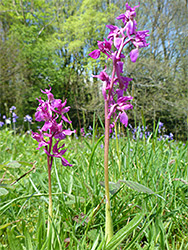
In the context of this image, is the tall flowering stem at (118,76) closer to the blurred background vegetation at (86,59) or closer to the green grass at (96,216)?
the green grass at (96,216)

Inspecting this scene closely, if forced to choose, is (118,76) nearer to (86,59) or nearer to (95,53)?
(95,53)

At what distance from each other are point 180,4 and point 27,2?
516 inches

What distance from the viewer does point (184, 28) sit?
352 inches

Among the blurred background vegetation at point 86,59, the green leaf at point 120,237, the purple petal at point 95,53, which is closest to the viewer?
the green leaf at point 120,237

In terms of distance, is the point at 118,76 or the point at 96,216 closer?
the point at 118,76

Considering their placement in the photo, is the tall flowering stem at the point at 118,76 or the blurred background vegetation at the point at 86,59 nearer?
the tall flowering stem at the point at 118,76

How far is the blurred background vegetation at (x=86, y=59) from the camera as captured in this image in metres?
9.03

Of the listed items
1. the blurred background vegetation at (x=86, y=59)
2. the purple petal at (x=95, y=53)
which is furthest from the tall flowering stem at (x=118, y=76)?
the blurred background vegetation at (x=86, y=59)

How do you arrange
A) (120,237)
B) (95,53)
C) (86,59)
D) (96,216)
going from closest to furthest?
1. (120,237)
2. (95,53)
3. (96,216)
4. (86,59)

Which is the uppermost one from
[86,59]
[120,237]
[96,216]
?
[86,59]

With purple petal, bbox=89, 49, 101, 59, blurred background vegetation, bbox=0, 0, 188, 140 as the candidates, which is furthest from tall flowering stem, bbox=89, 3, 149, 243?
blurred background vegetation, bbox=0, 0, 188, 140

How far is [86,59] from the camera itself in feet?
52.4

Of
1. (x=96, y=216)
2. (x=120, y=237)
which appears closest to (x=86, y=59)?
(x=96, y=216)

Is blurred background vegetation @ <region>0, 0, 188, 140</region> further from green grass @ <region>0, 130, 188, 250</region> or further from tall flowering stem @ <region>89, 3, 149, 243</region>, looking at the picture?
tall flowering stem @ <region>89, 3, 149, 243</region>
